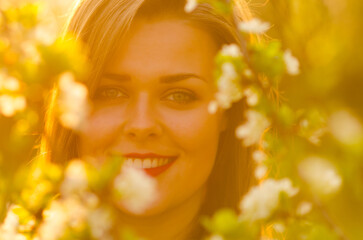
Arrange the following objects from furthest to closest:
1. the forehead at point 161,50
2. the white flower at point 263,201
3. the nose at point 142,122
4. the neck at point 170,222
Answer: the neck at point 170,222 < the forehead at point 161,50 < the nose at point 142,122 < the white flower at point 263,201

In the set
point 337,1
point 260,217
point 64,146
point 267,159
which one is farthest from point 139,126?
point 337,1

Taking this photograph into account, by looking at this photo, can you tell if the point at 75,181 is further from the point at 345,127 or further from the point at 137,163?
the point at 345,127

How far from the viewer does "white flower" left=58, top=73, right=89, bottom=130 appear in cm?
120

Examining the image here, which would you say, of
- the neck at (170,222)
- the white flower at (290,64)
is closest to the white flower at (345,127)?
the neck at (170,222)

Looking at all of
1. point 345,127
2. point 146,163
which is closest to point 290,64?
A: point 146,163

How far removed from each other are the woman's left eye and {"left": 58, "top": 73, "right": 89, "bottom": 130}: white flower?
123 centimetres

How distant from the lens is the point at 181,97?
253 cm

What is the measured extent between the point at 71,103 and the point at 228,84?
383 mm

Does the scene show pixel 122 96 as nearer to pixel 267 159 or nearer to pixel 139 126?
pixel 139 126

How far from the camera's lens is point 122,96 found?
246 cm

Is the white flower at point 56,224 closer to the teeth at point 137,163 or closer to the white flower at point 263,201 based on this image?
the white flower at point 263,201

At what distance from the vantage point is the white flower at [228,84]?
1449mm

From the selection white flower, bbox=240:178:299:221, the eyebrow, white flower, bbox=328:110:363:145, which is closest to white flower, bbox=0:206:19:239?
white flower, bbox=240:178:299:221

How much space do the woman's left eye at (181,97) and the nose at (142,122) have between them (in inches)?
5.3
